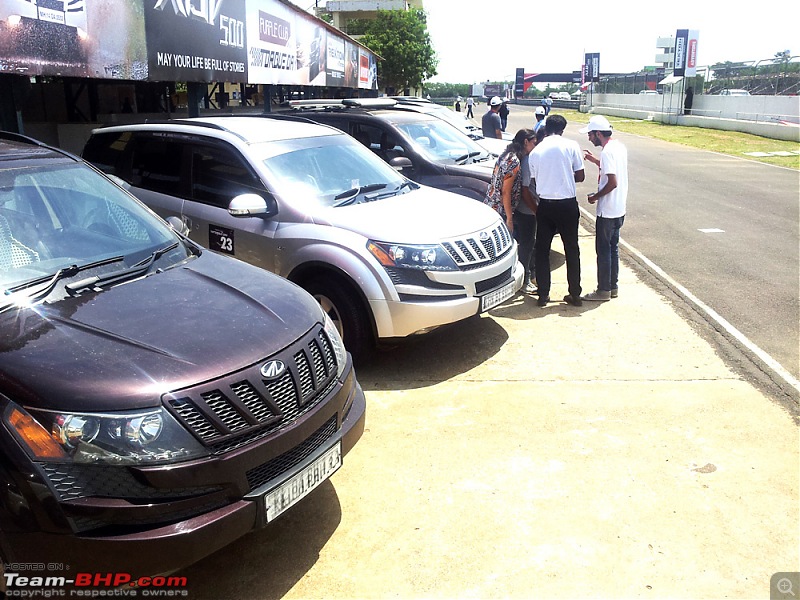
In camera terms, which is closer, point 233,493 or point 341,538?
point 233,493

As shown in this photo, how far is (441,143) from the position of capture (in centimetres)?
897

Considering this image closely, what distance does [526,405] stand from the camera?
4723 mm

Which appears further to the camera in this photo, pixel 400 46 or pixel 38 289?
pixel 400 46

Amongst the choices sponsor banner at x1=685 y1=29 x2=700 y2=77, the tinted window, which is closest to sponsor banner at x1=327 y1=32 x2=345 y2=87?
the tinted window

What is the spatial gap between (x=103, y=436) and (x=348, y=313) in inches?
106

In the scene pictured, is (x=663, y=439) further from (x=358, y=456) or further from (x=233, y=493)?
(x=233, y=493)

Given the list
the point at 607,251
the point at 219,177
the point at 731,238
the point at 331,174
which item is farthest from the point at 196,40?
the point at 731,238

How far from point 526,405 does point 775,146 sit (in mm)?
26590

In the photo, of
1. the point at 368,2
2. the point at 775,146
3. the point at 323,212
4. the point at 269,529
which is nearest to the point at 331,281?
the point at 323,212

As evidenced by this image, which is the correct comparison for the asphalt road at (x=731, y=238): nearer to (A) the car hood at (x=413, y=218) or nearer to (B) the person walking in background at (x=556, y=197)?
(B) the person walking in background at (x=556, y=197)

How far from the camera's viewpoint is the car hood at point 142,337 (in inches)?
97.7

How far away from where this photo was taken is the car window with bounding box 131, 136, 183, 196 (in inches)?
235

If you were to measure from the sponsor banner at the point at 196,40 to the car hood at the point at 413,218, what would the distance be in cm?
492

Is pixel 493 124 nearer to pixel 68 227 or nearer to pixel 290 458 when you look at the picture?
pixel 68 227
